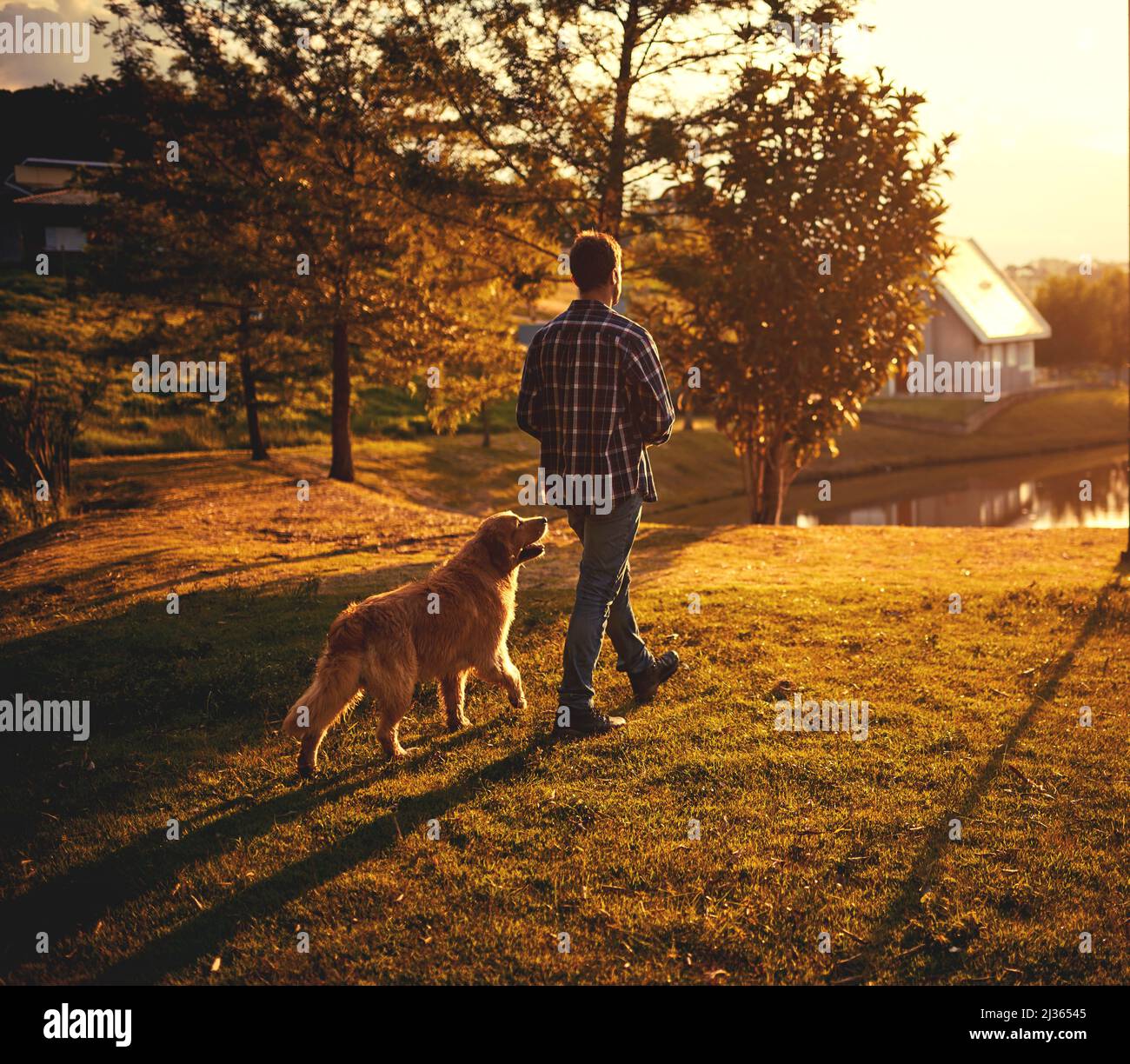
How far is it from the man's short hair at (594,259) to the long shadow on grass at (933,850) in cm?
383

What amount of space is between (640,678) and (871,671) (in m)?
2.22

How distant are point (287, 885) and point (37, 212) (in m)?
47.3

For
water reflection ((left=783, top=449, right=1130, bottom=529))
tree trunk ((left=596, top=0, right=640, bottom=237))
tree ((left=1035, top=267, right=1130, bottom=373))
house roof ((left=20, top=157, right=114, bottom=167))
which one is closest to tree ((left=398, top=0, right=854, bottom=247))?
tree trunk ((left=596, top=0, right=640, bottom=237))

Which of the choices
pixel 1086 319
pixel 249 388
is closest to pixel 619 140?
pixel 249 388

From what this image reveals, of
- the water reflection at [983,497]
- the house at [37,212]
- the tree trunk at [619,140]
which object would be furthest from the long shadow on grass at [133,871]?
the house at [37,212]

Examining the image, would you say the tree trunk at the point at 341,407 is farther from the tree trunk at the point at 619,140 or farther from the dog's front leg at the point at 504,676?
the dog's front leg at the point at 504,676

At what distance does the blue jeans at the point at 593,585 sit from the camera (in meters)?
6.52

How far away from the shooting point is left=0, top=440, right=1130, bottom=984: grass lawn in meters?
4.38

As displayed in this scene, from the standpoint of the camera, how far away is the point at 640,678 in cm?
736

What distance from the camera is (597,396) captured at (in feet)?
20.8

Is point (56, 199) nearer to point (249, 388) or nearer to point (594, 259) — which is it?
point (249, 388)

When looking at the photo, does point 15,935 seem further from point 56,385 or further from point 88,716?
point 56,385
